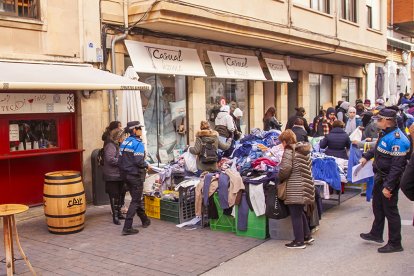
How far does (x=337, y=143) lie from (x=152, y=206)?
3.78m

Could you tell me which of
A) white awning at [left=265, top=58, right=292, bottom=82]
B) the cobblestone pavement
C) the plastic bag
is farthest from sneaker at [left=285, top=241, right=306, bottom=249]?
white awning at [left=265, top=58, right=292, bottom=82]

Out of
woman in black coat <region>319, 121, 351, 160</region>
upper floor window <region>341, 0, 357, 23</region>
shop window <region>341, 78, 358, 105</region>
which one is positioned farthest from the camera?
shop window <region>341, 78, 358, 105</region>

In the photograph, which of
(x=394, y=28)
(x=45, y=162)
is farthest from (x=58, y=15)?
(x=394, y=28)

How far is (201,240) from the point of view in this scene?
22.3ft

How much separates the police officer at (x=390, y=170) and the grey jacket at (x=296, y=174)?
880 mm

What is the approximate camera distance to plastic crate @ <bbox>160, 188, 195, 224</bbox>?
7.68m

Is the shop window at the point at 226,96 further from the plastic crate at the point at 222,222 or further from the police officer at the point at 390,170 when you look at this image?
the police officer at the point at 390,170

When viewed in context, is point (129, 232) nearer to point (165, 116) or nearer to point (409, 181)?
point (409, 181)

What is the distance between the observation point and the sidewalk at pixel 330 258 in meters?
5.42

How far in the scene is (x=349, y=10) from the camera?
60.5 feet

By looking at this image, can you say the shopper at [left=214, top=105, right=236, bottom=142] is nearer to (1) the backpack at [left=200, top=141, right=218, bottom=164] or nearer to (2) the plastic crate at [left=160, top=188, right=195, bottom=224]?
(1) the backpack at [left=200, top=141, right=218, bottom=164]

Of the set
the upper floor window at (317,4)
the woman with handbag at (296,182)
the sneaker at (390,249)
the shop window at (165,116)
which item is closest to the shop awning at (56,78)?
the shop window at (165,116)

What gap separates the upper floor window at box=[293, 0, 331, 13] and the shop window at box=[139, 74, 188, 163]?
5.58m

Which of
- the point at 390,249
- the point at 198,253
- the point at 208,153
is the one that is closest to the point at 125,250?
the point at 198,253
